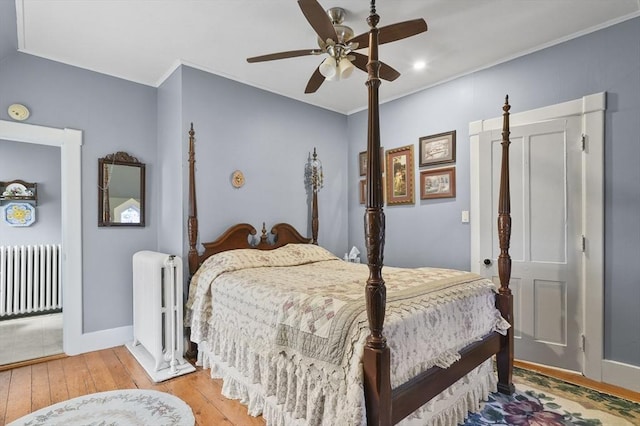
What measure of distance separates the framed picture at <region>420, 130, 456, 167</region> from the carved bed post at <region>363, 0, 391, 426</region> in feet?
7.77

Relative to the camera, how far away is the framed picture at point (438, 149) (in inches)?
138

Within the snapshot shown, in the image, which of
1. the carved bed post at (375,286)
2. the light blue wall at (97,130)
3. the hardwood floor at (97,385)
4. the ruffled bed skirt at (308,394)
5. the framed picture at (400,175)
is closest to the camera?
the carved bed post at (375,286)

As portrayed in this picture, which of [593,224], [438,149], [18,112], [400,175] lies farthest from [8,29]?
[593,224]

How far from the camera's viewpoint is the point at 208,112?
332 cm

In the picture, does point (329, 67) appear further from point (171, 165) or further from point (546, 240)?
point (546, 240)

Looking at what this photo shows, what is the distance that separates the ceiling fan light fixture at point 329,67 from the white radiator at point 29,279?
14.3 feet

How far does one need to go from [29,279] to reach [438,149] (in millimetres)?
5264

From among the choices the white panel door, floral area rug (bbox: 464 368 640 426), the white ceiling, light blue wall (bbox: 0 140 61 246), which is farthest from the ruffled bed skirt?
light blue wall (bbox: 0 140 61 246)

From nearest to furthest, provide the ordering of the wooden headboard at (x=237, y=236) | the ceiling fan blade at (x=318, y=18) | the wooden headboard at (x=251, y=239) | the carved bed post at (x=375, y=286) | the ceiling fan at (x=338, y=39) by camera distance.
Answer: the carved bed post at (x=375, y=286)
the ceiling fan blade at (x=318, y=18)
the ceiling fan at (x=338, y=39)
the wooden headboard at (x=237, y=236)
the wooden headboard at (x=251, y=239)

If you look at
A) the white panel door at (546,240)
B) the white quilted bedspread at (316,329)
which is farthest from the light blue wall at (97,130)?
the white panel door at (546,240)

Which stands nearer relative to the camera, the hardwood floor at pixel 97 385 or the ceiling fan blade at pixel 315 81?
the hardwood floor at pixel 97 385

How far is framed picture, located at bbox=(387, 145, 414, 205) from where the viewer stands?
12.6 ft

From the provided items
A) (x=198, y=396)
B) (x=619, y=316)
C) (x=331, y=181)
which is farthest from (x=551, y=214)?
(x=198, y=396)

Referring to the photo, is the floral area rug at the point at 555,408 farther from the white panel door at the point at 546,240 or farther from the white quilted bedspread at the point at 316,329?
the white panel door at the point at 546,240
